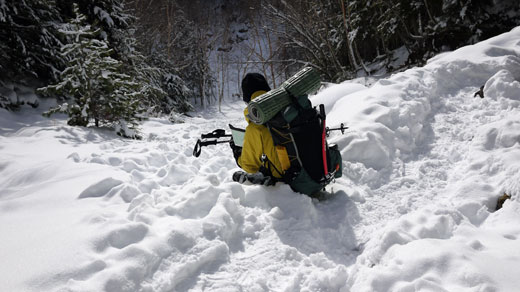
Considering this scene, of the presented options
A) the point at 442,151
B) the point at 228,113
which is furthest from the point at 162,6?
the point at 442,151

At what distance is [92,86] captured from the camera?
6270 mm

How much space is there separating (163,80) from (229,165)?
17337 mm

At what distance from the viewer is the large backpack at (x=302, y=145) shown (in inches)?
106

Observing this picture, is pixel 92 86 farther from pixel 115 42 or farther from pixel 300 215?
pixel 300 215

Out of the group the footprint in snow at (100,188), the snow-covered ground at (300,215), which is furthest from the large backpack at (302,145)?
the footprint in snow at (100,188)

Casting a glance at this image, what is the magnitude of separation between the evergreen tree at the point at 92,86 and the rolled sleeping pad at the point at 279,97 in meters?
4.85

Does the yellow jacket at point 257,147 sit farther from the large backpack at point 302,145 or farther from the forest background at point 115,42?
the forest background at point 115,42

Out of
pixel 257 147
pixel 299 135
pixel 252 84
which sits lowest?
pixel 257 147

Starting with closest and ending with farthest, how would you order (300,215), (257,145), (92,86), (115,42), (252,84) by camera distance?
(300,215) → (257,145) → (252,84) → (92,86) → (115,42)

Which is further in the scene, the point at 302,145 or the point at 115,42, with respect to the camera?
the point at 115,42

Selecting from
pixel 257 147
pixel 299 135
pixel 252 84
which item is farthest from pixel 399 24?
pixel 257 147

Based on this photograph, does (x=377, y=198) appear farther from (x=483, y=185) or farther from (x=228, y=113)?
(x=228, y=113)

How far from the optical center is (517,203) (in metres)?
2.10

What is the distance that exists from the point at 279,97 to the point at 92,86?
5.44 m
